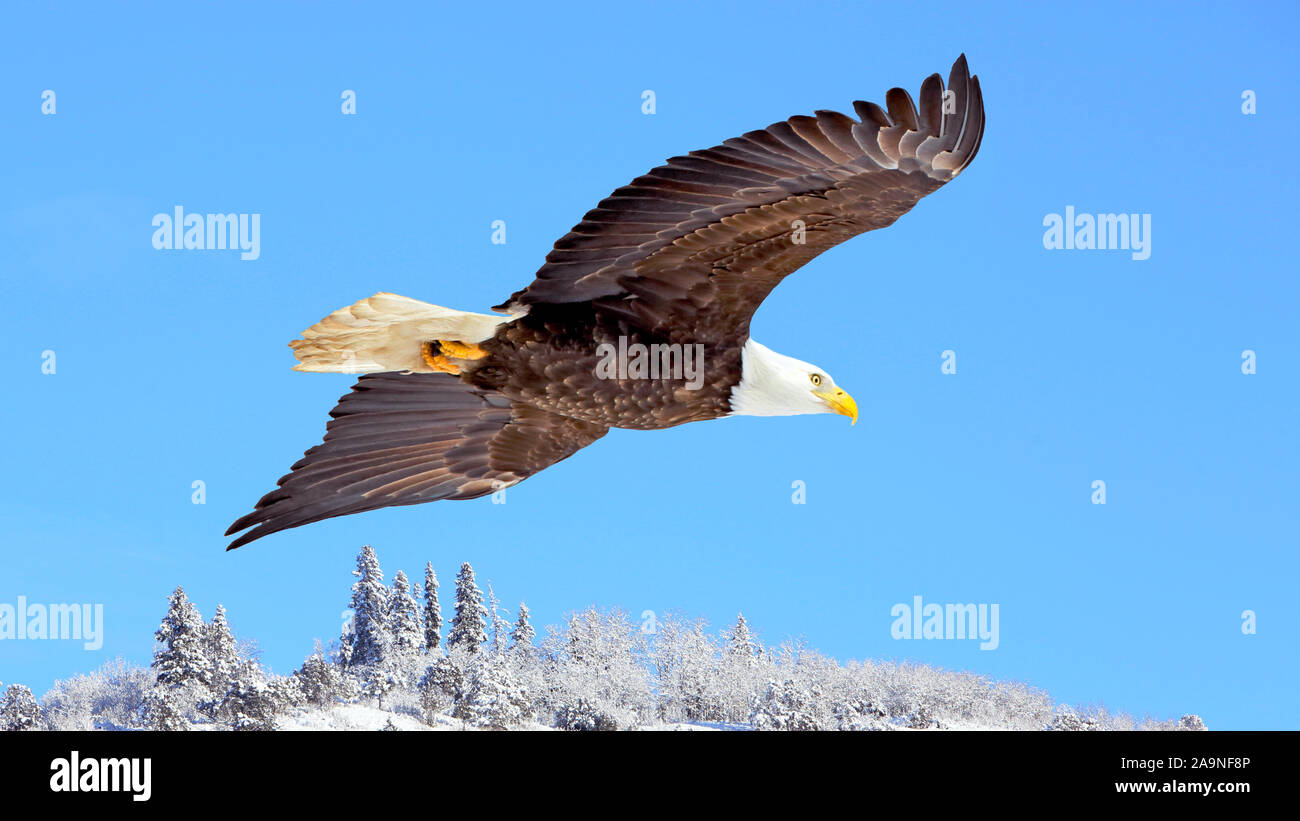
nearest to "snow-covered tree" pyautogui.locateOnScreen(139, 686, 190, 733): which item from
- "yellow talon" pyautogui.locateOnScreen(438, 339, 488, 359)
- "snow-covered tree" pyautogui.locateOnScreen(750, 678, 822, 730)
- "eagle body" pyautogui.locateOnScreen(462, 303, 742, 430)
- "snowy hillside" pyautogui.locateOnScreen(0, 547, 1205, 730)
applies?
"snowy hillside" pyautogui.locateOnScreen(0, 547, 1205, 730)

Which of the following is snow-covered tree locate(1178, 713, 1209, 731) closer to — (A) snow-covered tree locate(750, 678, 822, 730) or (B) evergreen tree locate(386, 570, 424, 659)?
(A) snow-covered tree locate(750, 678, 822, 730)

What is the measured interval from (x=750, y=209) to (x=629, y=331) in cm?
142

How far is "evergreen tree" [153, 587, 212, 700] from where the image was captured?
128 feet

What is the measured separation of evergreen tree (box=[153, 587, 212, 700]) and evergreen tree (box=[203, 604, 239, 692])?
19cm

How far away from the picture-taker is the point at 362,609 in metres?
43.4

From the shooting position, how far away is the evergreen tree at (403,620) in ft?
141

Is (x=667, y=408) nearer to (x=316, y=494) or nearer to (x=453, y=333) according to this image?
(x=453, y=333)

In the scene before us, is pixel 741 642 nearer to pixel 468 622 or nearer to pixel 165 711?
pixel 468 622

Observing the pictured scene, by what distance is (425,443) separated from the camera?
11367mm

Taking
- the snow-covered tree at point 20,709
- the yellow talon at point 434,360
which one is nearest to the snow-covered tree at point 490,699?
the snow-covered tree at point 20,709

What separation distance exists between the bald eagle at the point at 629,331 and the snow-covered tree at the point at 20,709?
3339 cm

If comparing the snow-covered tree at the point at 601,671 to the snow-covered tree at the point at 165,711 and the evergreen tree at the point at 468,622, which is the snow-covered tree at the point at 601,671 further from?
the snow-covered tree at the point at 165,711
